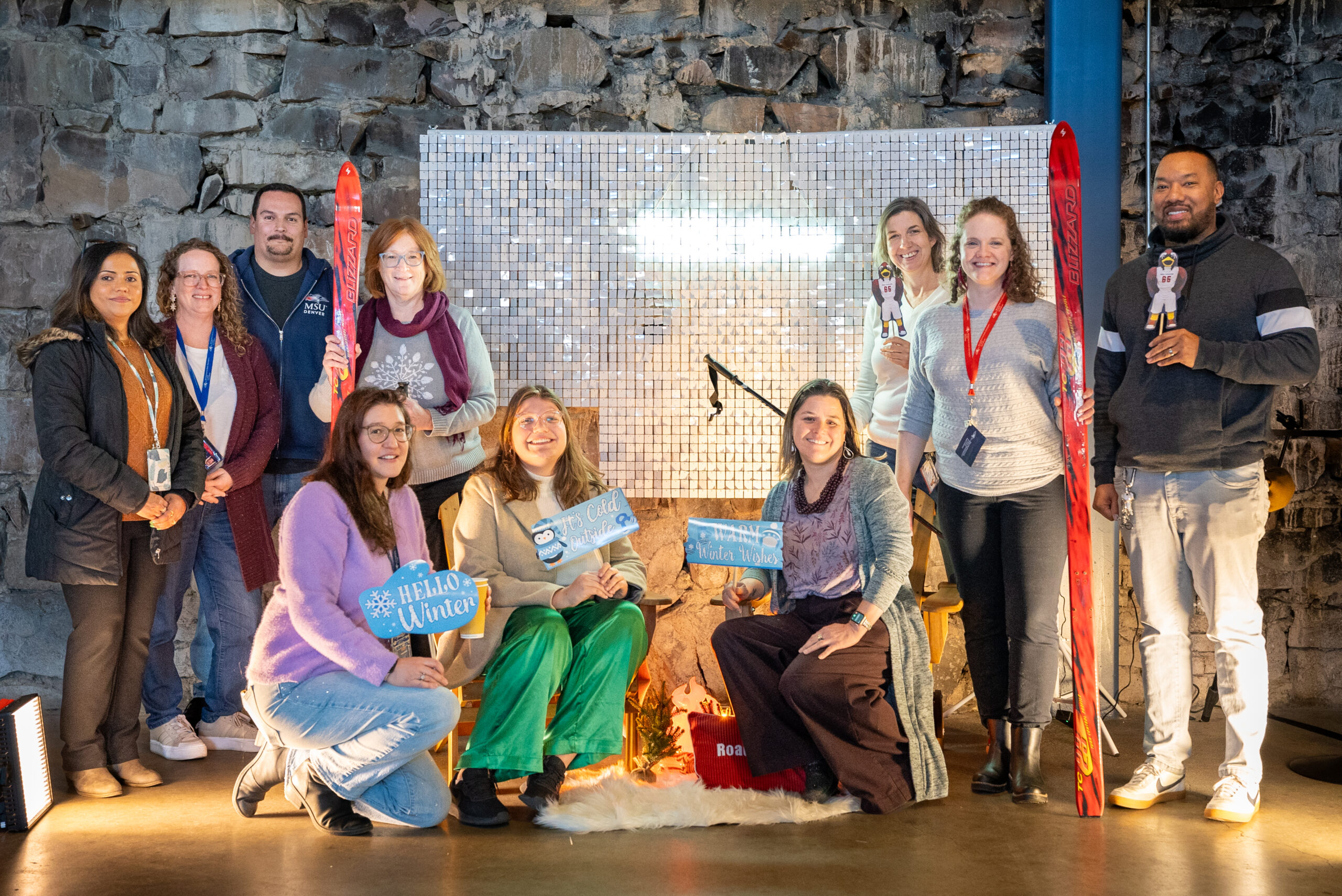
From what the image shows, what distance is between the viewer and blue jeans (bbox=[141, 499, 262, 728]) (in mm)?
3652

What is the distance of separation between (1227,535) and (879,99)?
2115mm

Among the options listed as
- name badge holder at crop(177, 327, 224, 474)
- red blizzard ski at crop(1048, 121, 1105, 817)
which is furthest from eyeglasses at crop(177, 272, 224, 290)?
red blizzard ski at crop(1048, 121, 1105, 817)

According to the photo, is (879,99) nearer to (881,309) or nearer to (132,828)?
(881,309)

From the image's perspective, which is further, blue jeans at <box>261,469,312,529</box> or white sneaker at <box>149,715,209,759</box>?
blue jeans at <box>261,469,312,529</box>

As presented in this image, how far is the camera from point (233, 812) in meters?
3.09

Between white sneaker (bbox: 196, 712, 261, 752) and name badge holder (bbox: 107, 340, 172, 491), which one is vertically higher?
name badge holder (bbox: 107, 340, 172, 491)

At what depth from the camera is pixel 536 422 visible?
3.33 metres

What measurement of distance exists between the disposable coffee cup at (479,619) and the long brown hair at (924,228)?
1754mm

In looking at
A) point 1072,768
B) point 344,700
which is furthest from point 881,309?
point 344,700

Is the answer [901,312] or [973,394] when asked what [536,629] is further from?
[901,312]

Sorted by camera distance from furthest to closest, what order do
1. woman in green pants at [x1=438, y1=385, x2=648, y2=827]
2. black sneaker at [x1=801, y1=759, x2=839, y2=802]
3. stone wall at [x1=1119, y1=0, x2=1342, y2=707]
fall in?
1. stone wall at [x1=1119, y1=0, x2=1342, y2=707]
2. black sneaker at [x1=801, y1=759, x2=839, y2=802]
3. woman in green pants at [x1=438, y1=385, x2=648, y2=827]

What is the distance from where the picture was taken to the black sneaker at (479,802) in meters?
2.96

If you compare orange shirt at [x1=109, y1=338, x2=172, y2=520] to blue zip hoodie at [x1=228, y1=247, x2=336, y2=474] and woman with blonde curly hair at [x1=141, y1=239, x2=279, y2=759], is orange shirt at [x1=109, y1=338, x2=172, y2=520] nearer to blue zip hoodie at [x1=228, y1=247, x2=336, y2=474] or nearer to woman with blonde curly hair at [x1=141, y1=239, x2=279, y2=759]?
woman with blonde curly hair at [x1=141, y1=239, x2=279, y2=759]

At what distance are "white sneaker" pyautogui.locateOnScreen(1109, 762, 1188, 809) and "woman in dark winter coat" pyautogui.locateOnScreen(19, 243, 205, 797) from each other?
2.76m
